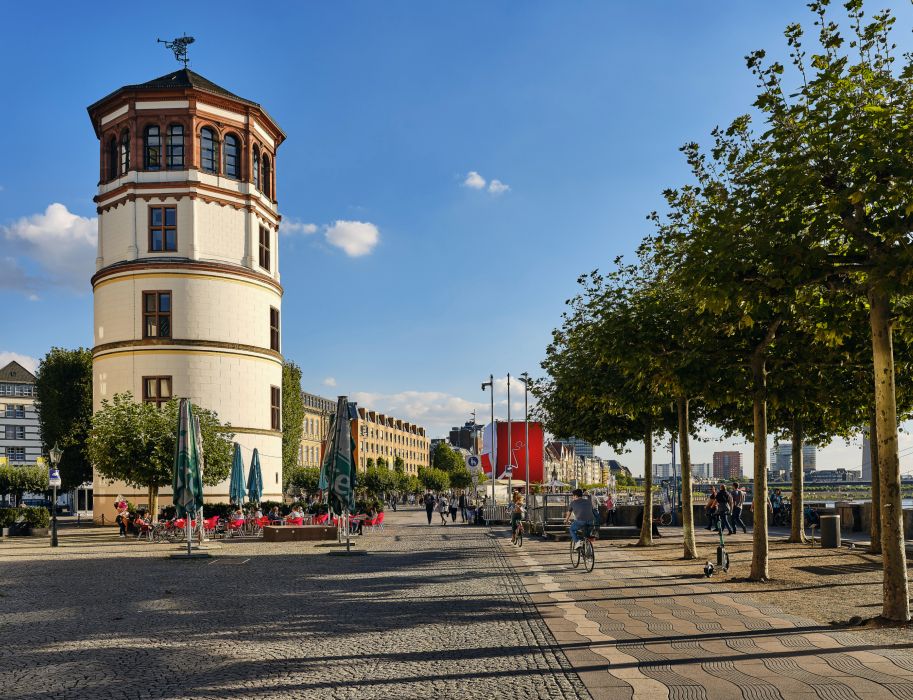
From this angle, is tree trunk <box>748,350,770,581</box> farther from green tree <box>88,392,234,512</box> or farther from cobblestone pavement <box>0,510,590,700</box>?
green tree <box>88,392,234,512</box>

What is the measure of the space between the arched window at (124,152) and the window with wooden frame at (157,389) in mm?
10343

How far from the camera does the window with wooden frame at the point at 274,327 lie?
4841 cm

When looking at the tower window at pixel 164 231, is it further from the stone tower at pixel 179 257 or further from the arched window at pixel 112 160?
the arched window at pixel 112 160

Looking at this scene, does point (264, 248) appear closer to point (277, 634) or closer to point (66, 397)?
point (66, 397)

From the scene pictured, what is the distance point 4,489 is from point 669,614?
83527 mm

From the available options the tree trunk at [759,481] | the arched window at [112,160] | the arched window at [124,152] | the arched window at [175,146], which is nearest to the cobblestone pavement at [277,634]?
the tree trunk at [759,481]

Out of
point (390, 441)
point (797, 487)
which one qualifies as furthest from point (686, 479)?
point (390, 441)

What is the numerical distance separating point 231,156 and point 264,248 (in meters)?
4.98

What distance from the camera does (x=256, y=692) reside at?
795 centimetres

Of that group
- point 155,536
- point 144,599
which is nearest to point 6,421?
point 155,536

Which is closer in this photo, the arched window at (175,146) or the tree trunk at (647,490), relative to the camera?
the tree trunk at (647,490)

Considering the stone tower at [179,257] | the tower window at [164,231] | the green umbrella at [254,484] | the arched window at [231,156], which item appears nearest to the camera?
the green umbrella at [254,484]

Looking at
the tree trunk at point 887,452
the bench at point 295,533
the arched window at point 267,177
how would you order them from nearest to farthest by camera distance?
1. the tree trunk at point 887,452
2. the bench at point 295,533
3. the arched window at point 267,177

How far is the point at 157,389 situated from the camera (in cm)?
4366
